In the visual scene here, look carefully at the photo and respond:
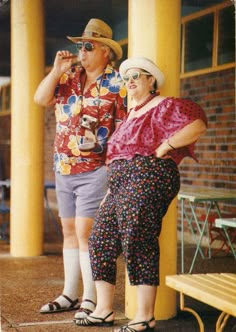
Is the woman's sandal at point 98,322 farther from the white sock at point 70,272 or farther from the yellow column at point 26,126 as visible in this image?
the yellow column at point 26,126

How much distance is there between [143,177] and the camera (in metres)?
4.56

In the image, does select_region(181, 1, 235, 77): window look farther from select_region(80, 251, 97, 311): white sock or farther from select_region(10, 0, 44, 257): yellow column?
select_region(80, 251, 97, 311): white sock

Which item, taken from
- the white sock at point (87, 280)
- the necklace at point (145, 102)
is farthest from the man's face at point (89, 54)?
the white sock at point (87, 280)

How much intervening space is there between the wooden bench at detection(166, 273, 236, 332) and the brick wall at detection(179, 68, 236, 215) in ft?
14.0

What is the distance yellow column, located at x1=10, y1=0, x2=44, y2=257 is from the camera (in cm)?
811

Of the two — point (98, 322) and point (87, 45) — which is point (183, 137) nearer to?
point (87, 45)

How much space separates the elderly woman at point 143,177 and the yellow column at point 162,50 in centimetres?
38

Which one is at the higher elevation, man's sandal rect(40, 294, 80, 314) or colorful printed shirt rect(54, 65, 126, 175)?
colorful printed shirt rect(54, 65, 126, 175)

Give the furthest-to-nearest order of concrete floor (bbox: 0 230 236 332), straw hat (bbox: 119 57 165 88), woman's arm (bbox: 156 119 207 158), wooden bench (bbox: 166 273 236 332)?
concrete floor (bbox: 0 230 236 332)
straw hat (bbox: 119 57 165 88)
woman's arm (bbox: 156 119 207 158)
wooden bench (bbox: 166 273 236 332)

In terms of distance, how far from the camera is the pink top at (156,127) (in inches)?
179

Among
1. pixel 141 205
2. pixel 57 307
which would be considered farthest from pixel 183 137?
pixel 57 307

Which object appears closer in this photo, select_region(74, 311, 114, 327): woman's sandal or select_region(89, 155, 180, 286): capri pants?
select_region(89, 155, 180, 286): capri pants

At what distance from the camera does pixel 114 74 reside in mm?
5188

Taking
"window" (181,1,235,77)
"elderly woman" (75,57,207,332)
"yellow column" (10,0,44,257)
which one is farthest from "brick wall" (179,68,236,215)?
"elderly woman" (75,57,207,332)
